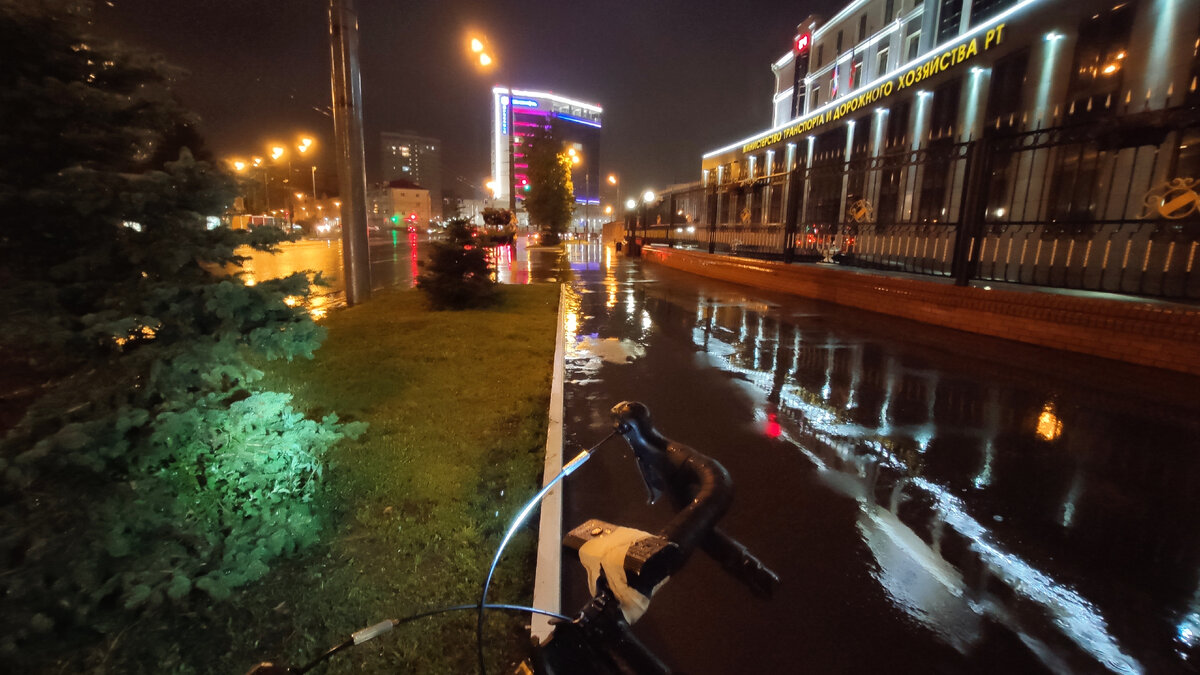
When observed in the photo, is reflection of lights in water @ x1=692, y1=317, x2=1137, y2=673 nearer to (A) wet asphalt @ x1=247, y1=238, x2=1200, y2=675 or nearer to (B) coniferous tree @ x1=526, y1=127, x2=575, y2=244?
(A) wet asphalt @ x1=247, y1=238, x2=1200, y2=675

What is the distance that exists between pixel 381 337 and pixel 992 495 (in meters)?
7.55

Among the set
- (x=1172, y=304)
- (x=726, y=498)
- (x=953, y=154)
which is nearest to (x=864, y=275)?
(x=953, y=154)

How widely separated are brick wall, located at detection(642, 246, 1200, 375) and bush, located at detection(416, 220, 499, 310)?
7.42 m

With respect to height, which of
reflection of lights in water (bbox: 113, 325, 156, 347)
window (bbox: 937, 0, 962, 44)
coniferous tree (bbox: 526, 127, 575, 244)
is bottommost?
reflection of lights in water (bbox: 113, 325, 156, 347)

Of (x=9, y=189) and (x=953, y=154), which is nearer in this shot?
(x=9, y=189)

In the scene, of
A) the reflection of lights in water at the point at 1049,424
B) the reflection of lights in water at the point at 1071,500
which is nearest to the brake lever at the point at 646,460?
the reflection of lights in water at the point at 1071,500

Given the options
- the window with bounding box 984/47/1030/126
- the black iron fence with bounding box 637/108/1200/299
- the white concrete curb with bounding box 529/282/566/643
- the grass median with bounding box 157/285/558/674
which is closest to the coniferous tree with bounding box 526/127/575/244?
the black iron fence with bounding box 637/108/1200/299

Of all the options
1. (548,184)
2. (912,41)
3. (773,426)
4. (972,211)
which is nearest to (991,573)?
(773,426)

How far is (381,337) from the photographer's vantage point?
8.14 metres

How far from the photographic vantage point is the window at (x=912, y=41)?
74.9 feet

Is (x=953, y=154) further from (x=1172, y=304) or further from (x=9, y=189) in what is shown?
(x=9, y=189)

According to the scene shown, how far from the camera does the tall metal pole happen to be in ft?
33.7

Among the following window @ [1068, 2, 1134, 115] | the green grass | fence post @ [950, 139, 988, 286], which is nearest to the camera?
the green grass

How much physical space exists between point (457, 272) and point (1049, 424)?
30.7 ft
